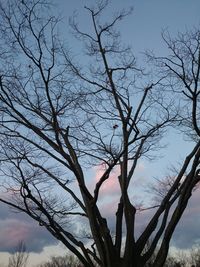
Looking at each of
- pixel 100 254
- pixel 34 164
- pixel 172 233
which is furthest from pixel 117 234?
pixel 34 164

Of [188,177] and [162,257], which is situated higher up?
[188,177]

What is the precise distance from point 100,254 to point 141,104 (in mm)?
5147

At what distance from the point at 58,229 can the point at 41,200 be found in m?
1.06

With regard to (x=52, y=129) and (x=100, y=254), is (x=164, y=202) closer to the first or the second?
(x=100, y=254)

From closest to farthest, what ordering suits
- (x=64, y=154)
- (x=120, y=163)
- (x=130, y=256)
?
(x=130, y=256), (x=64, y=154), (x=120, y=163)

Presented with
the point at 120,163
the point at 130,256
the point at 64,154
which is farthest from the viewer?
the point at 120,163

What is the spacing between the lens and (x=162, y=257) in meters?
12.5

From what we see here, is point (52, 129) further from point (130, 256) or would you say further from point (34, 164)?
point (130, 256)

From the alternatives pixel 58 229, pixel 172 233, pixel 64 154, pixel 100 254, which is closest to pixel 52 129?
pixel 64 154

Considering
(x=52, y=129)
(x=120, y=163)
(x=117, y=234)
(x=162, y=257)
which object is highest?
(x=52, y=129)

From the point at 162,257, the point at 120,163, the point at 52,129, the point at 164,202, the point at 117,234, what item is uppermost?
the point at 52,129

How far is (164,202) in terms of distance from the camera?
1316cm

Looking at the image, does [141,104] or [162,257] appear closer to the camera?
[162,257]

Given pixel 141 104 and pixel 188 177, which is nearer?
pixel 188 177
